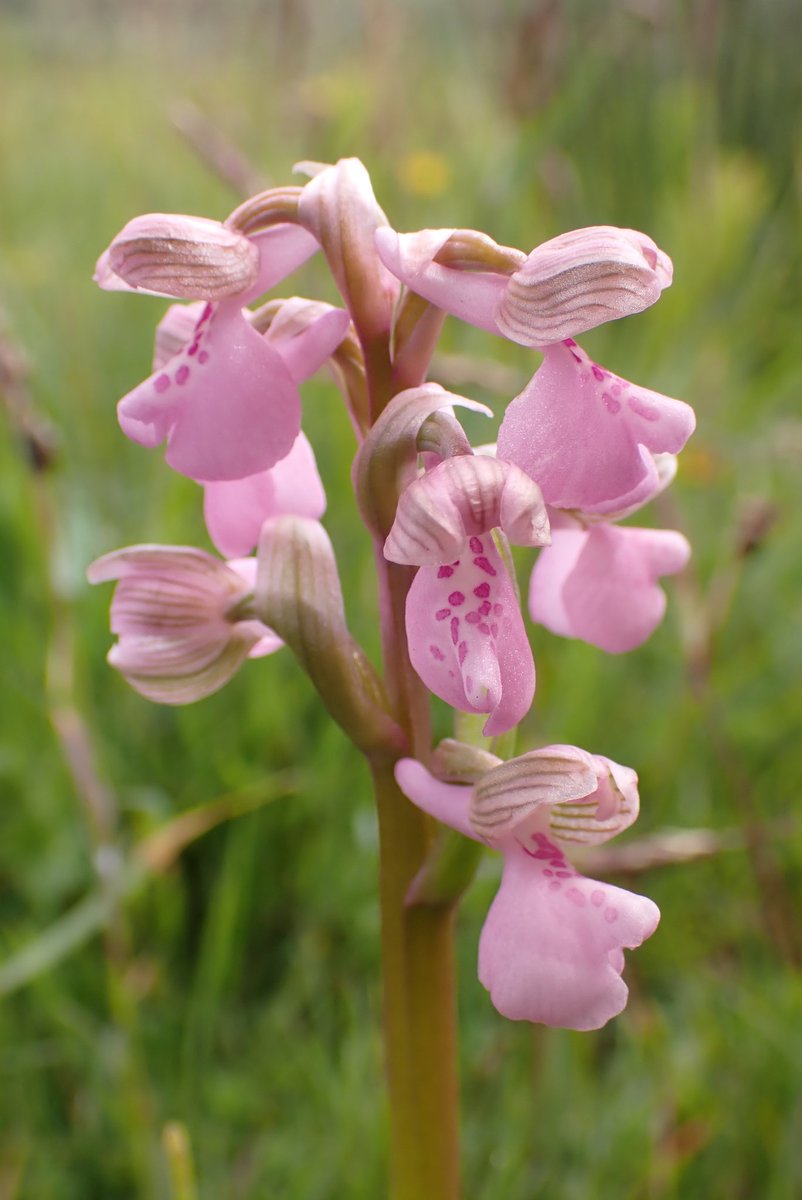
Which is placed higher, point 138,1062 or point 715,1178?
point 138,1062

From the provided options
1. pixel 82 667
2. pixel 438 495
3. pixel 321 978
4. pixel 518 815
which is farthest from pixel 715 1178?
pixel 82 667

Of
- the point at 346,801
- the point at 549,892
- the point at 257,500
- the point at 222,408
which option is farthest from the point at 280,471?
the point at 346,801

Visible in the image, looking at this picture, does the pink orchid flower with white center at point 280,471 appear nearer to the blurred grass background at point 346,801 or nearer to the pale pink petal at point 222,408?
the pale pink petal at point 222,408

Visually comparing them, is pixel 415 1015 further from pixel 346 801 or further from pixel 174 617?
pixel 346 801

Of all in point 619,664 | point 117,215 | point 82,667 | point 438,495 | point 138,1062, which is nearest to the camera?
point 438,495

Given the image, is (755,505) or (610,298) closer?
(610,298)

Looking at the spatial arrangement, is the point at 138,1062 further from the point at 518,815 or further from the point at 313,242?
the point at 313,242
